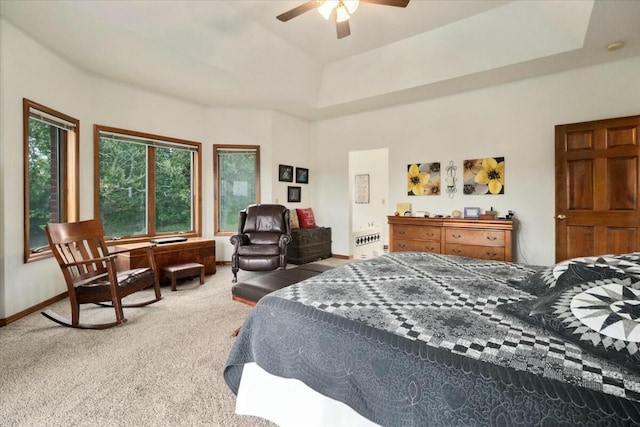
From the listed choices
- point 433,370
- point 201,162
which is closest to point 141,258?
point 201,162

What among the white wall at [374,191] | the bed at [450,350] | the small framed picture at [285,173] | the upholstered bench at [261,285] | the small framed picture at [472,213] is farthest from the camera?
the white wall at [374,191]

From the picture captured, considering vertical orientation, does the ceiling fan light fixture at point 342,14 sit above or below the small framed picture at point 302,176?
above

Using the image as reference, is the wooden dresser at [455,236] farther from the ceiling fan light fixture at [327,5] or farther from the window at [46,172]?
the window at [46,172]

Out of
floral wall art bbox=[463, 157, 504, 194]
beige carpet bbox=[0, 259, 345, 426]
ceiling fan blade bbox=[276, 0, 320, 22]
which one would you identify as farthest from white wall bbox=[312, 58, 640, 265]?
beige carpet bbox=[0, 259, 345, 426]

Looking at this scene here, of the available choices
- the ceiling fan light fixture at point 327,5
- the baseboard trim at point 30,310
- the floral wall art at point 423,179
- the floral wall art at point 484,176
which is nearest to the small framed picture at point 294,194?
the floral wall art at point 423,179

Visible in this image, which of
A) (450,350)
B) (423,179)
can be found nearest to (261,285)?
(450,350)

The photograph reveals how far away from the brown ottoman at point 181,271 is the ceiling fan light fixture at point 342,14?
3.27 meters

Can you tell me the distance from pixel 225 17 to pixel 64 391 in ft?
12.1

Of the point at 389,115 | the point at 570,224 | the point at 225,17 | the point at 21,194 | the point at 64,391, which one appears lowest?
the point at 64,391

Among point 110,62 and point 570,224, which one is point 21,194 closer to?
point 110,62

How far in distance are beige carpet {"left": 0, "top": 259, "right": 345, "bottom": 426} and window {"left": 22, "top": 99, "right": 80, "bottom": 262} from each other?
0.93m

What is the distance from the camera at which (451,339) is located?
0.93m

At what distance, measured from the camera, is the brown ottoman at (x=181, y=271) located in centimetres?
351

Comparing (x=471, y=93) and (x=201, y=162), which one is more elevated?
(x=471, y=93)
